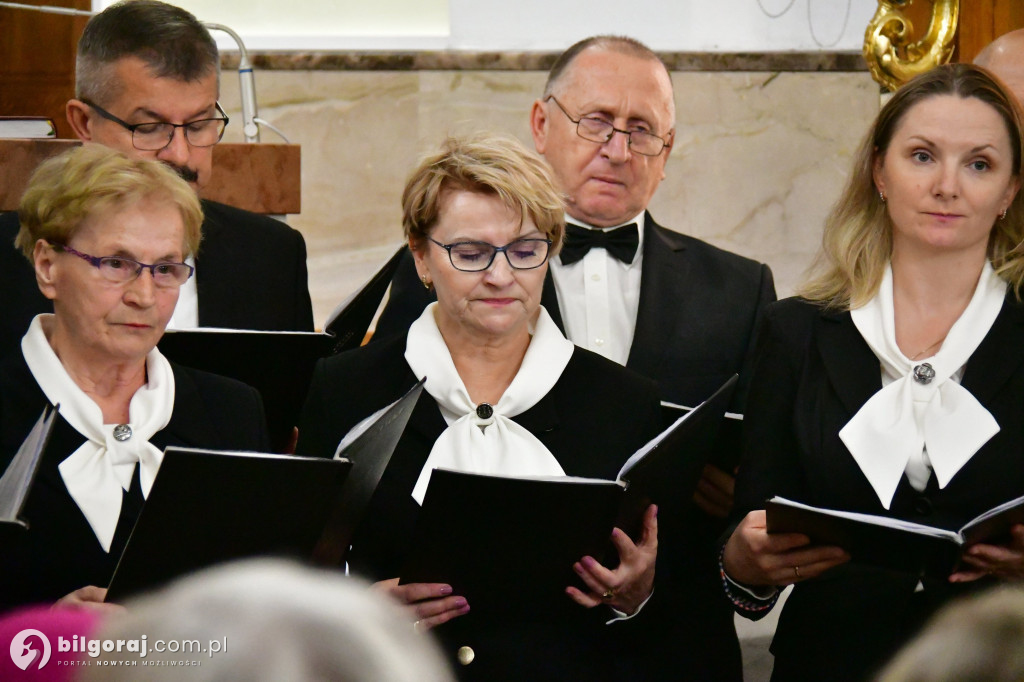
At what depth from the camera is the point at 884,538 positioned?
78.5 inches

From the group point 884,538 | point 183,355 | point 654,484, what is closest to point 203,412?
point 183,355

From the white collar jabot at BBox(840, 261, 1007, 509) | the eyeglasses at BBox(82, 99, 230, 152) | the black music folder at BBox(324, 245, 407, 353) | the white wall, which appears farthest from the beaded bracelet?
the white wall

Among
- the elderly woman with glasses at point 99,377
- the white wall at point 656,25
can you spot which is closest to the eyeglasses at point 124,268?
the elderly woman with glasses at point 99,377

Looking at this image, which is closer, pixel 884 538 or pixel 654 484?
pixel 884 538

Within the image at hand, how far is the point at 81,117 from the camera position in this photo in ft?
10.1

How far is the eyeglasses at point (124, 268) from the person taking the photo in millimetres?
2232

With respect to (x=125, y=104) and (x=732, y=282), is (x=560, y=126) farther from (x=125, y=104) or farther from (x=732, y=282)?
(x=125, y=104)

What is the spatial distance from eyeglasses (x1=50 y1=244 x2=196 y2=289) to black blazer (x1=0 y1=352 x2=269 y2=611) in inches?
8.4

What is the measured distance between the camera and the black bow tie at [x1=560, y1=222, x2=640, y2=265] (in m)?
3.30

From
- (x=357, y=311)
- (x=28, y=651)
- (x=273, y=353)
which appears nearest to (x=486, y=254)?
(x=357, y=311)

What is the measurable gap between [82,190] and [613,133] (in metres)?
1.60

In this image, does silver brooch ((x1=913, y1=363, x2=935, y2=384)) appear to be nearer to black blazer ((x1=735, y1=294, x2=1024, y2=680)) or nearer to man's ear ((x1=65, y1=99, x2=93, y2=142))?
black blazer ((x1=735, y1=294, x2=1024, y2=680))

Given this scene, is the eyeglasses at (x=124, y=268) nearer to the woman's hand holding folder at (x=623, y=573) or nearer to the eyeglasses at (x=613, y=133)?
the woman's hand holding folder at (x=623, y=573)

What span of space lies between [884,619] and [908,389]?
0.46 metres
